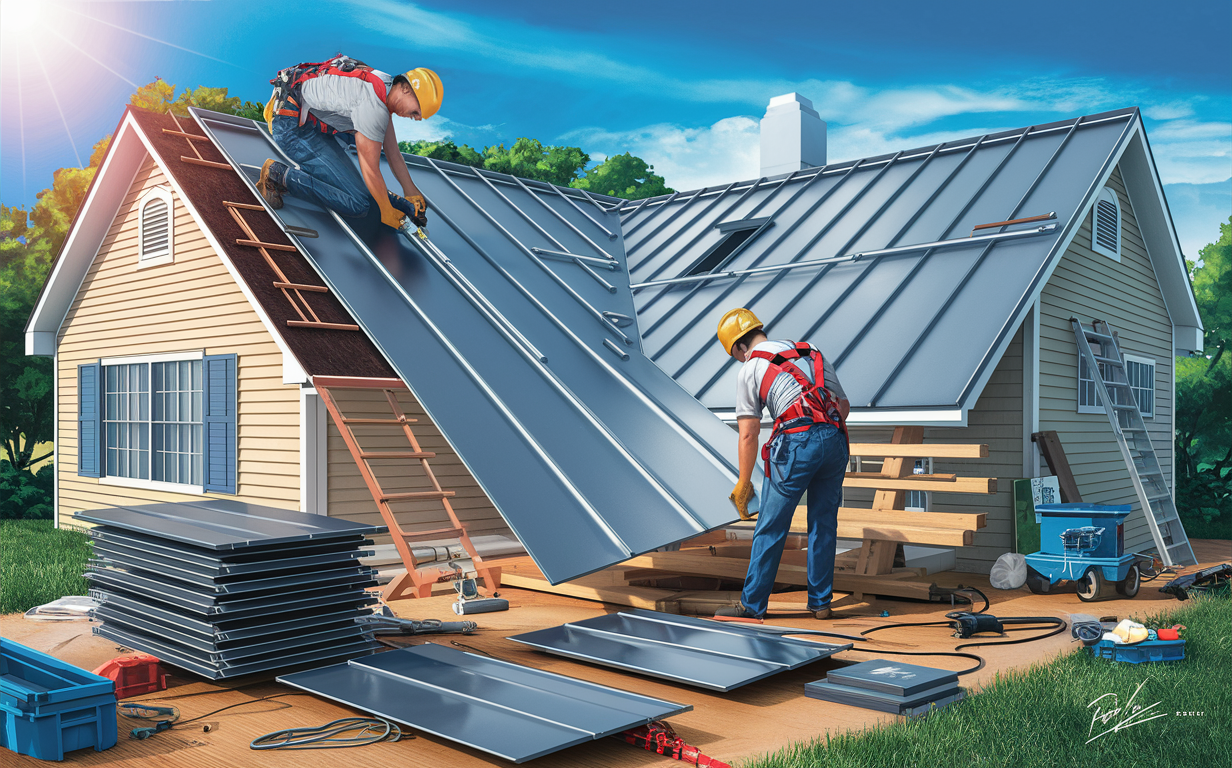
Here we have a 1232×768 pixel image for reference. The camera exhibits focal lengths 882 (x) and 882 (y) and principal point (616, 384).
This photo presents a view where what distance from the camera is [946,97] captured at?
185 feet

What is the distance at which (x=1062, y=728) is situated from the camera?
3.78 m

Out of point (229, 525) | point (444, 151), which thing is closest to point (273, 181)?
point (229, 525)

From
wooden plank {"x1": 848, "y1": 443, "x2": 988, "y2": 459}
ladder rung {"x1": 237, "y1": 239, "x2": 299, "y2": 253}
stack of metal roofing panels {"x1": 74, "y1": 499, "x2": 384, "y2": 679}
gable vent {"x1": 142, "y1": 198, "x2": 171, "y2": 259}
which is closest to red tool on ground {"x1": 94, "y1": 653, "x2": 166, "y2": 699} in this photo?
stack of metal roofing panels {"x1": 74, "y1": 499, "x2": 384, "y2": 679}

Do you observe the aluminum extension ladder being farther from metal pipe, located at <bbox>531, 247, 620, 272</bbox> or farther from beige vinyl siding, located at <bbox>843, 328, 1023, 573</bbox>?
metal pipe, located at <bbox>531, 247, 620, 272</bbox>

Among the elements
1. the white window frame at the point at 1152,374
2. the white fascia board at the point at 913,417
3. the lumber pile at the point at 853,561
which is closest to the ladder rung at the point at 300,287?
the lumber pile at the point at 853,561

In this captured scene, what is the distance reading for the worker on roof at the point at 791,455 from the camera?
605 centimetres

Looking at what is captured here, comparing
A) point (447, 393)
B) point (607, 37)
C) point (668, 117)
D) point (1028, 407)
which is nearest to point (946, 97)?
point (668, 117)

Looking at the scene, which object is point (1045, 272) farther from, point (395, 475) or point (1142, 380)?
point (395, 475)

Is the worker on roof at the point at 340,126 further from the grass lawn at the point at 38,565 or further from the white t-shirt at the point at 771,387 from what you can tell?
the white t-shirt at the point at 771,387

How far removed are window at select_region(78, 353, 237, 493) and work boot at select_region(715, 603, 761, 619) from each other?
542 centimetres

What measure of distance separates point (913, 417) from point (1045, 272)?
2.08m

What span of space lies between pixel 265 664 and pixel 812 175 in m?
9.64

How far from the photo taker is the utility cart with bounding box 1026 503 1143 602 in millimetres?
6984

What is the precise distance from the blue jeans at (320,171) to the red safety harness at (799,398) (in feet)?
16.1
